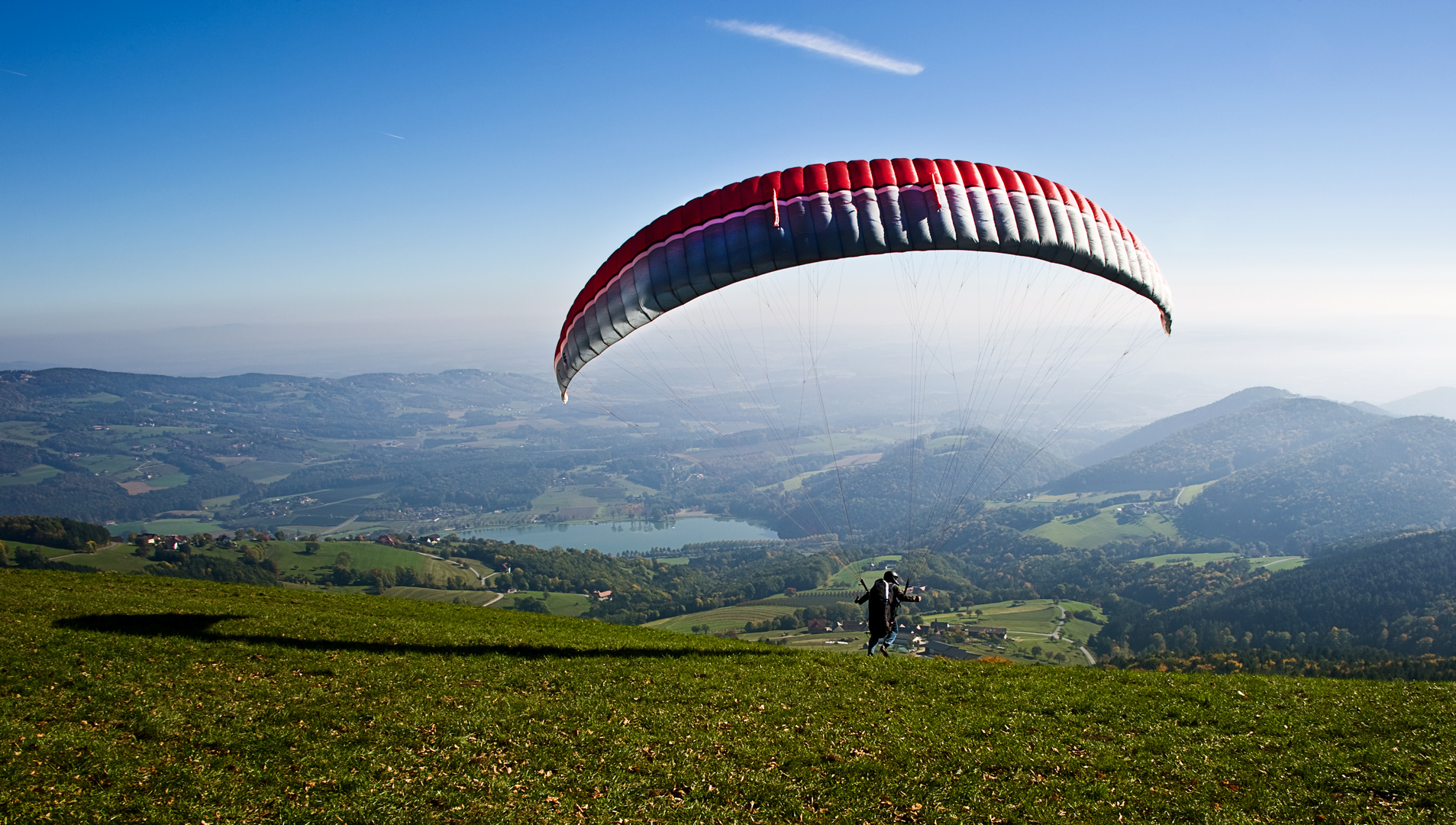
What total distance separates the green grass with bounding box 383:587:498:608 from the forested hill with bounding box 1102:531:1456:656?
101460mm

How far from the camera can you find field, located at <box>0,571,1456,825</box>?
862 cm

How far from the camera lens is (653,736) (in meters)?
10.6

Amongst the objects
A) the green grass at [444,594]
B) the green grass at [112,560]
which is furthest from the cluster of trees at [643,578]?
the green grass at [112,560]

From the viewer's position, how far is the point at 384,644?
1527 cm

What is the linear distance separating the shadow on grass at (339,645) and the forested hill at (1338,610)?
115 meters

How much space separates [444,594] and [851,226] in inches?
4259

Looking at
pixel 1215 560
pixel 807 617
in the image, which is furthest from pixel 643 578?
pixel 1215 560

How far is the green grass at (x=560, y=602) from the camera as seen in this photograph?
105m

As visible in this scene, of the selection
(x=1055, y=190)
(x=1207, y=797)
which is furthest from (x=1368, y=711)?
(x=1055, y=190)

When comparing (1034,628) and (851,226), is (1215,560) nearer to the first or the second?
(1034,628)

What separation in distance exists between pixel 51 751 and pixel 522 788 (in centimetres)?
643

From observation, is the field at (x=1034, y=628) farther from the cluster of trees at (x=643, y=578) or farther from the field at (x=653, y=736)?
the field at (x=653, y=736)

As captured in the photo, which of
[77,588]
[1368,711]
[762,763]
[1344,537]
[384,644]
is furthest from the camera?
[1344,537]

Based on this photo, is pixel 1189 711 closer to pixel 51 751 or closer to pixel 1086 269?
pixel 1086 269
